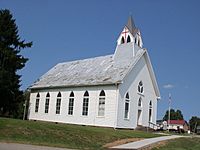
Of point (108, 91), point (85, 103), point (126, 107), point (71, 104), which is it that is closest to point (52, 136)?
point (108, 91)

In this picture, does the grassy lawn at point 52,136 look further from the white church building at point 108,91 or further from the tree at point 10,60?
the tree at point 10,60

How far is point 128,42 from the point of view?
39750 millimetres

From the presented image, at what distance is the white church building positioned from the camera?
3481 centimetres

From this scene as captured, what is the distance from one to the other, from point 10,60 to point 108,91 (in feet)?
49.0

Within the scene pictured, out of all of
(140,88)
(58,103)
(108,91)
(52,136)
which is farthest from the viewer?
(58,103)

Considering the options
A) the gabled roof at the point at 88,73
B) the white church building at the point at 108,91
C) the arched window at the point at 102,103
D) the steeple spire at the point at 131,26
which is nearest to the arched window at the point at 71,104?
the white church building at the point at 108,91

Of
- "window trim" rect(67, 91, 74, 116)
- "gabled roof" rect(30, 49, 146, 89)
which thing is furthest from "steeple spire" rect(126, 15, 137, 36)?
"window trim" rect(67, 91, 74, 116)

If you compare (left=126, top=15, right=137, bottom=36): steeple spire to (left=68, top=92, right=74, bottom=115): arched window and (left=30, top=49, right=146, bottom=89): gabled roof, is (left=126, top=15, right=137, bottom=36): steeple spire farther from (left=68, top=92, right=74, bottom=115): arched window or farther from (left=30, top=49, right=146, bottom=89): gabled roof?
(left=68, top=92, right=74, bottom=115): arched window

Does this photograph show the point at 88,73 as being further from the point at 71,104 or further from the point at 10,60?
the point at 10,60

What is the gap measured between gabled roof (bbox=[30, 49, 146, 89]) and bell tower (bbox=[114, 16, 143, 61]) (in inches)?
29.2

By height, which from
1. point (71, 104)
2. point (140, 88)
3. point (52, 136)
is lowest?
point (52, 136)

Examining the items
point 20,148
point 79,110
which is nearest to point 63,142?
point 20,148

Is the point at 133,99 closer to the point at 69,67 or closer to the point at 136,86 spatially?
the point at 136,86

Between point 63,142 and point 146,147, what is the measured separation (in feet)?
17.3
